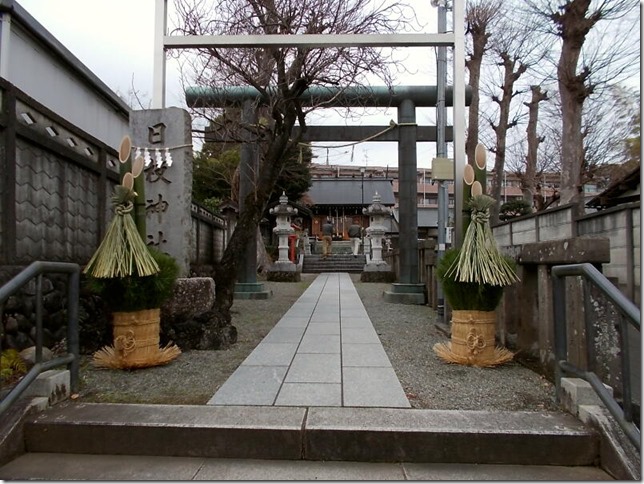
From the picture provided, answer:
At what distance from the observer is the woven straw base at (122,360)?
389 centimetres

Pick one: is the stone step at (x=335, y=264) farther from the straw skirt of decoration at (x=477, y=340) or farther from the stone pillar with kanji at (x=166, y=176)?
the straw skirt of decoration at (x=477, y=340)

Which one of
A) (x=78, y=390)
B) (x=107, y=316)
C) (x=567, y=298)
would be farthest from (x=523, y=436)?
(x=107, y=316)

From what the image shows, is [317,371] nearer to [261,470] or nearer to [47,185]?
[261,470]

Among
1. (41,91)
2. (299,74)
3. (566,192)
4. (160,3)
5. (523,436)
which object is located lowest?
(523,436)

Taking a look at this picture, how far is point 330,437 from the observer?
8.79 ft

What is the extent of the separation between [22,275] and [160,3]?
4221 mm

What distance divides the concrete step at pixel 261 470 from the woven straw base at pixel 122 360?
121 cm

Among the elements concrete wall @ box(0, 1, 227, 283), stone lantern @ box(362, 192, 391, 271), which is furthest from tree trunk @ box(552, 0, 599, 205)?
concrete wall @ box(0, 1, 227, 283)

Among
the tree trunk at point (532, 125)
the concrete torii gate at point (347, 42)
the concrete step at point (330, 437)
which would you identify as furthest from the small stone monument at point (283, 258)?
the concrete step at point (330, 437)

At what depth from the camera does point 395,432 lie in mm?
2682

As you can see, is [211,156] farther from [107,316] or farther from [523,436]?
[523,436]

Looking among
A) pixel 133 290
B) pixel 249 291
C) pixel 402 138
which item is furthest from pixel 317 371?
pixel 402 138

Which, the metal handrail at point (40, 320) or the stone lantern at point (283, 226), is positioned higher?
the stone lantern at point (283, 226)

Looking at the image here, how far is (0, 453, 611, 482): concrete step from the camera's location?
2490 millimetres
